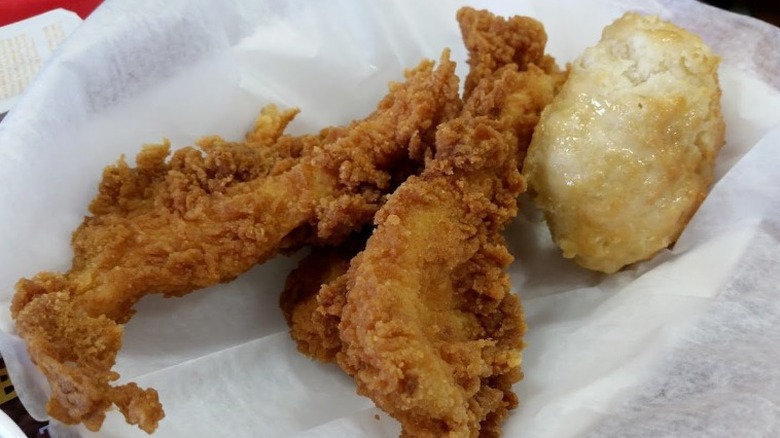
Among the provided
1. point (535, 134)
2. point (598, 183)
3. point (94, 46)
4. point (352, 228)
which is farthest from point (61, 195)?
point (598, 183)

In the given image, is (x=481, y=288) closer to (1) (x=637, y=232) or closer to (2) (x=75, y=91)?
(1) (x=637, y=232)

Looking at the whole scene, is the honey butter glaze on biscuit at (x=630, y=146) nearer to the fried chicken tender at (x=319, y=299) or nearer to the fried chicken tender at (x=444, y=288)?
the fried chicken tender at (x=444, y=288)

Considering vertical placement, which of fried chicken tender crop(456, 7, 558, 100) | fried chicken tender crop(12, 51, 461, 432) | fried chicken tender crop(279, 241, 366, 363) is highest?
fried chicken tender crop(456, 7, 558, 100)

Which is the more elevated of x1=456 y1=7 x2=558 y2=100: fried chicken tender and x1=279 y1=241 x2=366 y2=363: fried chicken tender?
x1=456 y1=7 x2=558 y2=100: fried chicken tender

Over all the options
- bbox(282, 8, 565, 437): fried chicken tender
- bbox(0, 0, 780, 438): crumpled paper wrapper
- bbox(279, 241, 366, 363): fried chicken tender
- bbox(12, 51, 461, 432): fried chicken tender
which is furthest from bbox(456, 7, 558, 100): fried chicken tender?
bbox(279, 241, 366, 363): fried chicken tender

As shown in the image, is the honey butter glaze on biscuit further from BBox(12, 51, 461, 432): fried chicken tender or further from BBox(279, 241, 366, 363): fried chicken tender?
BBox(279, 241, 366, 363): fried chicken tender

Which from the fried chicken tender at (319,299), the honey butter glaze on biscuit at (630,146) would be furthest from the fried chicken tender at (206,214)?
the honey butter glaze on biscuit at (630,146)
